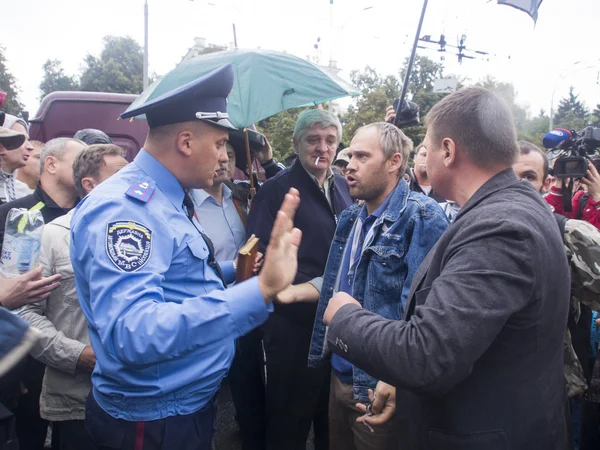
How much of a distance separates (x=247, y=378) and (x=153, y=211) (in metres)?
2.08

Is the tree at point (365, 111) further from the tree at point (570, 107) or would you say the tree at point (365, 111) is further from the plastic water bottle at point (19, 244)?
the tree at point (570, 107)

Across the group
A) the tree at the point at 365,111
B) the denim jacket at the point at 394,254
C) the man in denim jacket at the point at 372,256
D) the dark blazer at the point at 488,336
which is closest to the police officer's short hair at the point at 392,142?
the man in denim jacket at the point at 372,256

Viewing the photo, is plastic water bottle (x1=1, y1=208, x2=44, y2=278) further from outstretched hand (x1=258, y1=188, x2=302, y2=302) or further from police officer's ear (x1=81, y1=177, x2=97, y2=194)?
outstretched hand (x1=258, y1=188, x2=302, y2=302)

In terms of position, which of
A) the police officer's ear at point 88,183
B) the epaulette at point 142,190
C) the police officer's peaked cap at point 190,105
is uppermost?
the police officer's peaked cap at point 190,105

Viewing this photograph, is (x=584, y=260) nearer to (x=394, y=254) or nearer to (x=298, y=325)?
(x=394, y=254)

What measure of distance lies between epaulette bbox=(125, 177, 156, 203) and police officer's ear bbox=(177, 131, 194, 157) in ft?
0.59

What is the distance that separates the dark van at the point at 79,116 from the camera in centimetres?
479

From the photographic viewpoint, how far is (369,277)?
2234mm

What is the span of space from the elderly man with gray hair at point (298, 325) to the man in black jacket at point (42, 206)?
4.08 feet

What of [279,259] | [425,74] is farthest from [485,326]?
[425,74]

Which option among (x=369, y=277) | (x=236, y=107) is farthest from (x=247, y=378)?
(x=236, y=107)

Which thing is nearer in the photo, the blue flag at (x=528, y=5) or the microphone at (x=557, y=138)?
the blue flag at (x=528, y=5)

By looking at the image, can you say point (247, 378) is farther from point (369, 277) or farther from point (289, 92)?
point (289, 92)

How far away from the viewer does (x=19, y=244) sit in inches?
80.6
